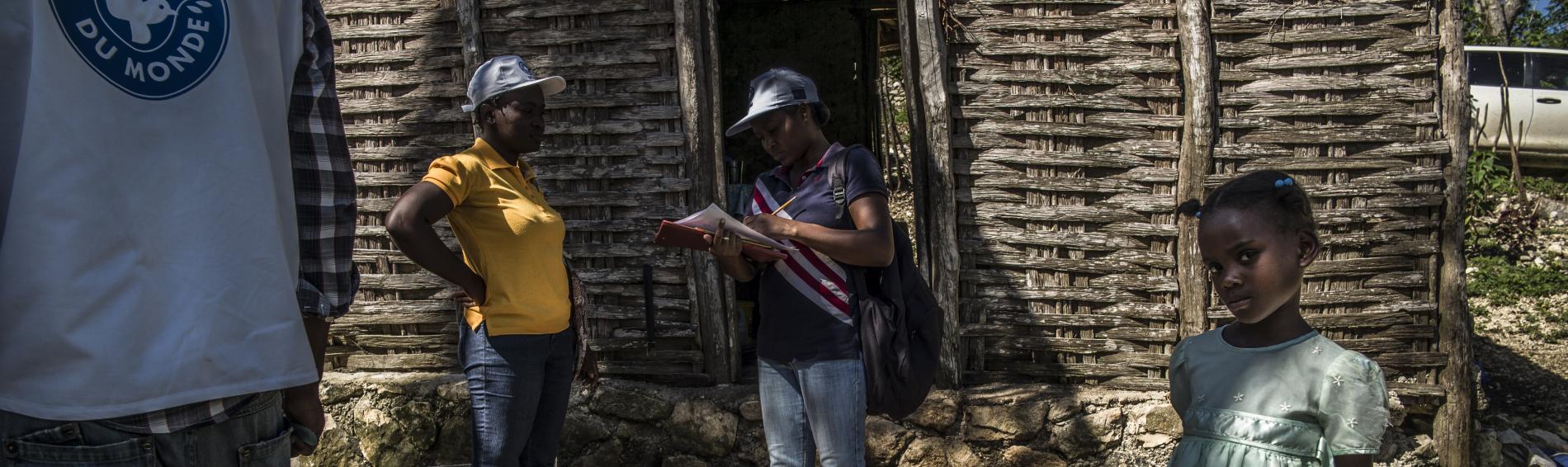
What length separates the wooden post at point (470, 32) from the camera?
15.5 feet

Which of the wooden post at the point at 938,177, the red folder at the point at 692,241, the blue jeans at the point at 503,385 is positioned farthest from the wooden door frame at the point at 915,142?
the red folder at the point at 692,241

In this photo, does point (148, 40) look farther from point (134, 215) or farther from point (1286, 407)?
point (1286, 407)

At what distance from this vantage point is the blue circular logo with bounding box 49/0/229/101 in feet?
5.67

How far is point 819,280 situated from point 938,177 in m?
1.57

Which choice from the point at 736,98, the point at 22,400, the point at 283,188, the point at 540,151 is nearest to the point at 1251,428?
the point at 283,188

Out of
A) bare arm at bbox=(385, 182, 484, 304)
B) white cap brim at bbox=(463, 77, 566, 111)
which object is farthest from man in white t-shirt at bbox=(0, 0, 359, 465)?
white cap brim at bbox=(463, 77, 566, 111)

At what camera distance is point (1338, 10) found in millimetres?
4352

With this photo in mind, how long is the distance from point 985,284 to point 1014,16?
1.15 m

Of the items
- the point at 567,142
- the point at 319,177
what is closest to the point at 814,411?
the point at 319,177

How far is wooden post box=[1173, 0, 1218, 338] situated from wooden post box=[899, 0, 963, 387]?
3.12ft

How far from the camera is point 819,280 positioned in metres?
3.13

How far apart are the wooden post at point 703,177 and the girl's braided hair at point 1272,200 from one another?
2.63 metres

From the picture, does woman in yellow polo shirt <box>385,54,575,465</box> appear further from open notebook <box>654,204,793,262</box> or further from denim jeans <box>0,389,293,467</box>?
denim jeans <box>0,389,293,467</box>

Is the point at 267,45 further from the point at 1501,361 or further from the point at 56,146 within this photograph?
the point at 1501,361
